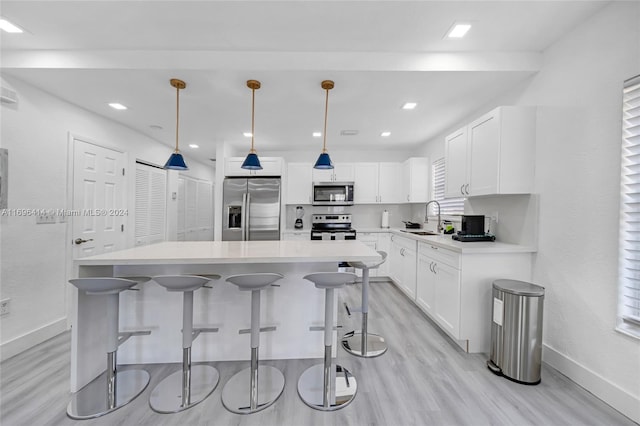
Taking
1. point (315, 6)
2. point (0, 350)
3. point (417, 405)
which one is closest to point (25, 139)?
point (0, 350)

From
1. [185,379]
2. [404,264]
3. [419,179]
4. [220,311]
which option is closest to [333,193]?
[419,179]

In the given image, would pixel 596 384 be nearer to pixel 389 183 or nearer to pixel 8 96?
pixel 389 183

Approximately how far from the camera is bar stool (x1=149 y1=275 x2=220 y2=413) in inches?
63.9

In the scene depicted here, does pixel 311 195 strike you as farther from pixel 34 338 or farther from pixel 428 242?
pixel 34 338

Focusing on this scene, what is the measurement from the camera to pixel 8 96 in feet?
7.47

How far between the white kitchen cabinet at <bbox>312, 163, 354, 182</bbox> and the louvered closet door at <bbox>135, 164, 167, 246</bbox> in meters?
2.78

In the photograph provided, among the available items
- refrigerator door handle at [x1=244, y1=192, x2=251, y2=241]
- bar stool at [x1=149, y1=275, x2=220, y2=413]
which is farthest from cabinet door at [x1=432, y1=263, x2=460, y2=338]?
refrigerator door handle at [x1=244, y1=192, x2=251, y2=241]

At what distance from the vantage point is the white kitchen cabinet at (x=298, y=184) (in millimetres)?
4734

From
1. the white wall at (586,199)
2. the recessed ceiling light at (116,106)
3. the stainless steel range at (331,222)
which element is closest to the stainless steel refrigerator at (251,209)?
the stainless steel range at (331,222)

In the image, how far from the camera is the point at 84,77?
7.73 feet

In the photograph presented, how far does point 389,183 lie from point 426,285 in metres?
2.35

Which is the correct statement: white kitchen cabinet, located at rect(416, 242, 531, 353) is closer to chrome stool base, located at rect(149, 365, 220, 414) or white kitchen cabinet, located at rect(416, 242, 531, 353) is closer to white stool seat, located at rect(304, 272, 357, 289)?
white stool seat, located at rect(304, 272, 357, 289)

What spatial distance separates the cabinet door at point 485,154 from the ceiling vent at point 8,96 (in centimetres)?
445

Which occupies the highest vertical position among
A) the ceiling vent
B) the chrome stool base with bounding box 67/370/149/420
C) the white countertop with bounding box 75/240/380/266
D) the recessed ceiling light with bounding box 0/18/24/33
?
the recessed ceiling light with bounding box 0/18/24/33
